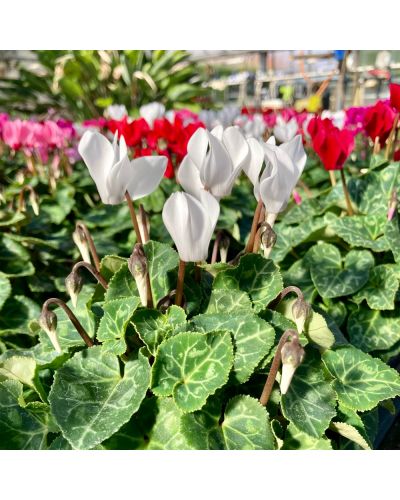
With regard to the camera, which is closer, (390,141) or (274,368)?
(274,368)

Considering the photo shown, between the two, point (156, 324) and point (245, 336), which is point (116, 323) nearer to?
point (156, 324)

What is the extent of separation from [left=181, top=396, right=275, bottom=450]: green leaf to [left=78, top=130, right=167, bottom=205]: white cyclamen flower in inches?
16.8

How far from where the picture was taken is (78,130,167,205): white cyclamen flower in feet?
3.09

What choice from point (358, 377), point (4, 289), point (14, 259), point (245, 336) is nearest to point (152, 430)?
point (245, 336)

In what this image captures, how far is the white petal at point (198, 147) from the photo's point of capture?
0.98m

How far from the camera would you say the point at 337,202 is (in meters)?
1.85

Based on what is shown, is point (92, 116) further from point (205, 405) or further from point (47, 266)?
point (205, 405)

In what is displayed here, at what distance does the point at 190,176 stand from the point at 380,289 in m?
0.79

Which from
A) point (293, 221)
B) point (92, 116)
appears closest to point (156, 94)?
point (92, 116)

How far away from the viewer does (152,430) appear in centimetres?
96

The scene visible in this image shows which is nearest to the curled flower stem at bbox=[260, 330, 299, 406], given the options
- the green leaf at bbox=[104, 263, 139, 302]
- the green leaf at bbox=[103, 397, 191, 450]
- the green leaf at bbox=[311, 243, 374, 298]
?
the green leaf at bbox=[103, 397, 191, 450]

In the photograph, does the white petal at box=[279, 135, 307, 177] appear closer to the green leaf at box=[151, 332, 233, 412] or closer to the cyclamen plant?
the cyclamen plant

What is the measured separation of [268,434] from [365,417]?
0.41 meters

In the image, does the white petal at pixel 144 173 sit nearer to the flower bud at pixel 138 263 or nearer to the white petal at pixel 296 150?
the flower bud at pixel 138 263
